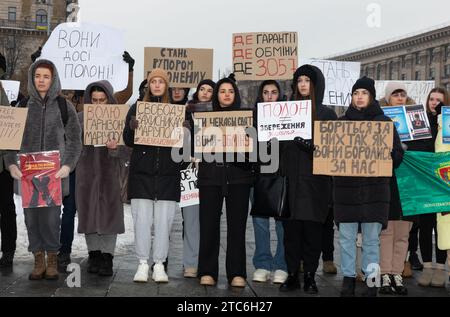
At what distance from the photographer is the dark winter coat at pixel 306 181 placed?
6328mm

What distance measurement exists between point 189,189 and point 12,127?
203 cm

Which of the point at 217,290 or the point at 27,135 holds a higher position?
the point at 27,135

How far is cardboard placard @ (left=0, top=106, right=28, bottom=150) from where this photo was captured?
6539 mm

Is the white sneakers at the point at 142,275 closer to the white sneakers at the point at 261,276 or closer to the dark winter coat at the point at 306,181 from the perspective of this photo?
the white sneakers at the point at 261,276

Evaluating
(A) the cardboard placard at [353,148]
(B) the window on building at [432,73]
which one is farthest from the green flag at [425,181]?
(B) the window on building at [432,73]

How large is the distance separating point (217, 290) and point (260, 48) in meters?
3.51

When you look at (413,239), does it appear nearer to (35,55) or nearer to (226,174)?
(226,174)

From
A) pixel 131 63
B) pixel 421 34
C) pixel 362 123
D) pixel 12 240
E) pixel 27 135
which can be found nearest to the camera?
pixel 362 123

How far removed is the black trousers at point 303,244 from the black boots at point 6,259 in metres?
3.16

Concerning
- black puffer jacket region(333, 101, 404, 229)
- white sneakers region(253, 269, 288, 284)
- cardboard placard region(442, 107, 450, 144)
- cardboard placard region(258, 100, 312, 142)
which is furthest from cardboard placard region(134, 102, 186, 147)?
cardboard placard region(442, 107, 450, 144)

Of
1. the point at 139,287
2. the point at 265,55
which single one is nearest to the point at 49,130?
the point at 139,287

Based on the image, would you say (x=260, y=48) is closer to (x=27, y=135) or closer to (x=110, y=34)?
(x=110, y=34)
